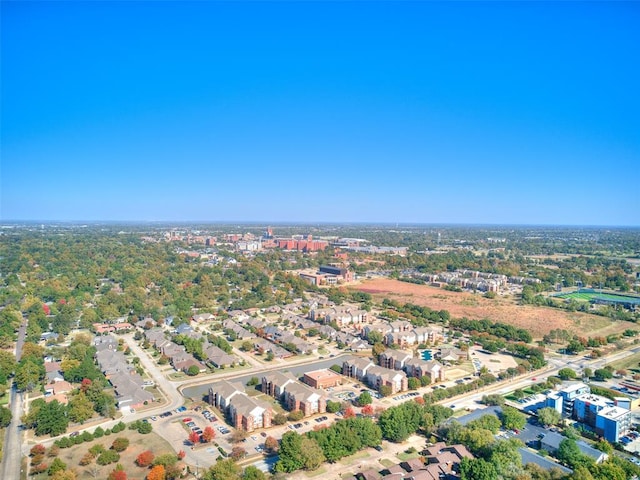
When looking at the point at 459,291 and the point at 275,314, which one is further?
the point at 459,291

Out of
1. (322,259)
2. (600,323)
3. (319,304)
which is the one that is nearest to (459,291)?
(600,323)

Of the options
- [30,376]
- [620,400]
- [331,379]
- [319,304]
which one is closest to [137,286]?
[319,304]

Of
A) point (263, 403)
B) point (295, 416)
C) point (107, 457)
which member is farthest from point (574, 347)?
point (107, 457)

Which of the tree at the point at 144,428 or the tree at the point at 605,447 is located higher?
the tree at the point at 605,447

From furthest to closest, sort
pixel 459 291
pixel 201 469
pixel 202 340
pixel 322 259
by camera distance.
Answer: pixel 322 259, pixel 459 291, pixel 202 340, pixel 201 469

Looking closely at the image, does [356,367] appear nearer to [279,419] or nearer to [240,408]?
[279,419]

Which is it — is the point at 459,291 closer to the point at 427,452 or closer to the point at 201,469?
the point at 427,452

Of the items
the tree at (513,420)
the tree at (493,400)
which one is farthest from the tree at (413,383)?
the tree at (513,420)

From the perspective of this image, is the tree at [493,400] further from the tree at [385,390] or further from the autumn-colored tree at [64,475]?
the autumn-colored tree at [64,475]

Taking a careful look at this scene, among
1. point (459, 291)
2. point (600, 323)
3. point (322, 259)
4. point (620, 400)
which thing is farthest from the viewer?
point (322, 259)
